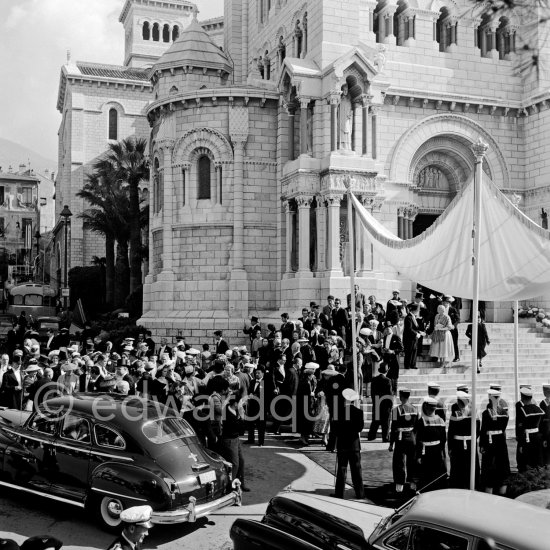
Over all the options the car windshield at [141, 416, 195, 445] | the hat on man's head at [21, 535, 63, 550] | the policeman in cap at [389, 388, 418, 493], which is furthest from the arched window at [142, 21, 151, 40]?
the hat on man's head at [21, 535, 63, 550]

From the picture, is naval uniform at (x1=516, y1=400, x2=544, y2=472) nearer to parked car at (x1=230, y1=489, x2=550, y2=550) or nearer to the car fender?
parked car at (x1=230, y1=489, x2=550, y2=550)

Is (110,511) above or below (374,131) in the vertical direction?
below

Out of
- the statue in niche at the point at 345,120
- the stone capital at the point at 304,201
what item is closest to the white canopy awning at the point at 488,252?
the stone capital at the point at 304,201

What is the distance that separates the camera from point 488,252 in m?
10.6

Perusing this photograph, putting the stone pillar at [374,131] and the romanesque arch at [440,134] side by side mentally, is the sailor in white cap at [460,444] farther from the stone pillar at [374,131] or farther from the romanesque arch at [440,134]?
the romanesque arch at [440,134]

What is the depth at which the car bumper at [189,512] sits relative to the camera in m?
7.94

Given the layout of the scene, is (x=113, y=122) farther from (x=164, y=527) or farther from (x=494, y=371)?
(x=164, y=527)

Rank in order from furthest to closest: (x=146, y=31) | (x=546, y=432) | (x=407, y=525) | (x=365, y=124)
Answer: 1. (x=146, y=31)
2. (x=365, y=124)
3. (x=546, y=432)
4. (x=407, y=525)

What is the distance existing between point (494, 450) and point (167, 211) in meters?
19.6

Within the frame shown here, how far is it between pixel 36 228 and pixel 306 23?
3062 inches

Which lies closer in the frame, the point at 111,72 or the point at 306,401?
the point at 306,401

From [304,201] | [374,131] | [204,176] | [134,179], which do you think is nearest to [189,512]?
[304,201]

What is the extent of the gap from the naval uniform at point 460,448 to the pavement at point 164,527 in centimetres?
199

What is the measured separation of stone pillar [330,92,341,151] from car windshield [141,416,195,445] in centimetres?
1718
